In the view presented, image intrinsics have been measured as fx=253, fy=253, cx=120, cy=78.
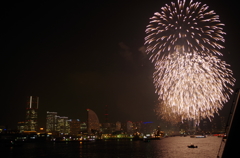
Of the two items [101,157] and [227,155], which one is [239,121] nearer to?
[227,155]

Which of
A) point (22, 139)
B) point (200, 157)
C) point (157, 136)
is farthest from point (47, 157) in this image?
point (157, 136)

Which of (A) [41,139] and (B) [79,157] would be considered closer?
(B) [79,157]

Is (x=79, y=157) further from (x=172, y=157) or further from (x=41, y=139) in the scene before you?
(x=41, y=139)

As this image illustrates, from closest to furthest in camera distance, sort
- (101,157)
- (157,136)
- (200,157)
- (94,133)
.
→ (200,157), (101,157), (157,136), (94,133)

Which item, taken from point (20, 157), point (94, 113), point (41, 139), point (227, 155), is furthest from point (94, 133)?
point (227, 155)

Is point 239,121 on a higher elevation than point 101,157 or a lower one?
higher

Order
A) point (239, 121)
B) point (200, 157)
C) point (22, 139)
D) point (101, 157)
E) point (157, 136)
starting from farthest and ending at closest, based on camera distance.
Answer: point (157, 136)
point (22, 139)
point (101, 157)
point (200, 157)
point (239, 121)

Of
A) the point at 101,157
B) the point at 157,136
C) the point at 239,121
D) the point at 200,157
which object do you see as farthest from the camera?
the point at 157,136

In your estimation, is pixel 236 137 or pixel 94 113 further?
pixel 94 113

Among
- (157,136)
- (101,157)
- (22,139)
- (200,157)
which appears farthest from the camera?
(157,136)
